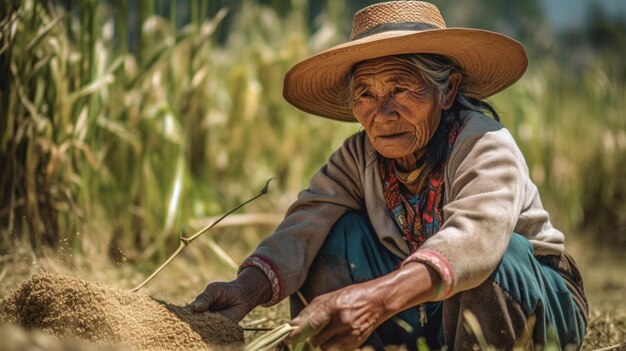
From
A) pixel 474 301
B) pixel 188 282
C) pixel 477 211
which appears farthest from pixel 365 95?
pixel 188 282

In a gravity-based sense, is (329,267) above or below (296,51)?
below

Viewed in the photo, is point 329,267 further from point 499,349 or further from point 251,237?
point 251,237

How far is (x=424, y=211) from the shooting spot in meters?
2.53

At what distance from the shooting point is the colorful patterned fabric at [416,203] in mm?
2479

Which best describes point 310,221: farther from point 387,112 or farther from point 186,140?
point 186,140

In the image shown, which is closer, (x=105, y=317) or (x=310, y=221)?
(x=105, y=317)

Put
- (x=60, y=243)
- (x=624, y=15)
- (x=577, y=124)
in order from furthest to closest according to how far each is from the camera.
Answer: (x=624, y=15) → (x=577, y=124) → (x=60, y=243)

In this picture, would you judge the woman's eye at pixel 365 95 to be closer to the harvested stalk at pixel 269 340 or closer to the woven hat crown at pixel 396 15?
the woven hat crown at pixel 396 15

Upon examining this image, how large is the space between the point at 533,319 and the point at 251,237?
3.08 meters

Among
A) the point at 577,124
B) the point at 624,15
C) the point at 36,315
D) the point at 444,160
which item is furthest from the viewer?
the point at 624,15

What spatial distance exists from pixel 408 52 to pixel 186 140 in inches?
102

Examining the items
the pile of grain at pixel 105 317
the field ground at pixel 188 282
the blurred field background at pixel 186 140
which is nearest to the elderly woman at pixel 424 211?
the pile of grain at pixel 105 317

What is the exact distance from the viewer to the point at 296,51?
227 inches

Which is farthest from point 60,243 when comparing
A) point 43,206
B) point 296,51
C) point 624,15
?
point 624,15
